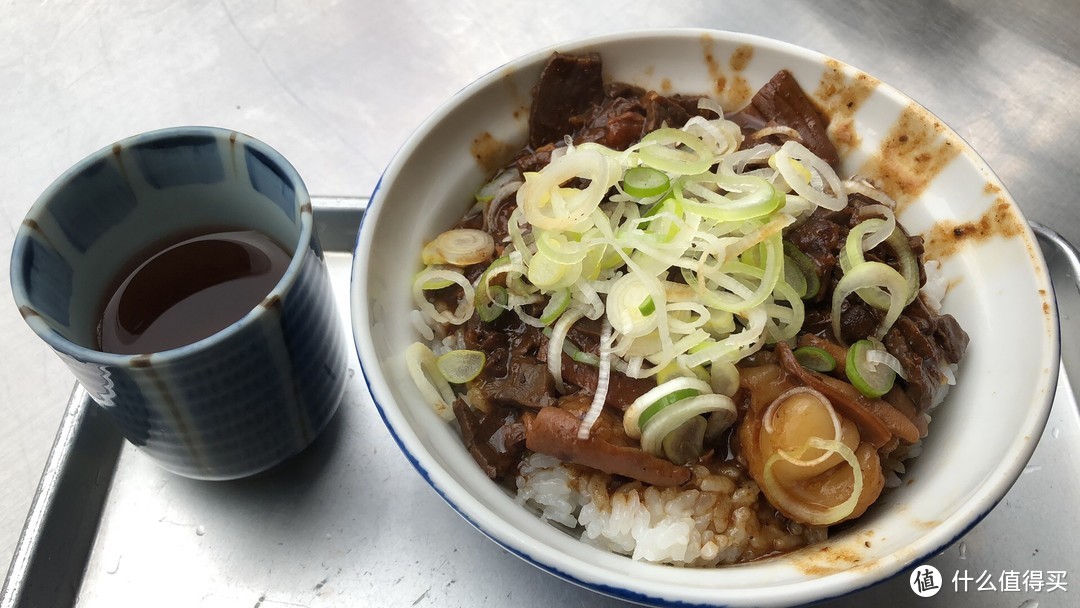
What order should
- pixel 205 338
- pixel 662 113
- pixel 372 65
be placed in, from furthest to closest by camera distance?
pixel 372 65 < pixel 662 113 < pixel 205 338

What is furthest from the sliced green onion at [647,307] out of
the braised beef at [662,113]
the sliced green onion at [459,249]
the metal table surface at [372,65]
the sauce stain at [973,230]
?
the metal table surface at [372,65]

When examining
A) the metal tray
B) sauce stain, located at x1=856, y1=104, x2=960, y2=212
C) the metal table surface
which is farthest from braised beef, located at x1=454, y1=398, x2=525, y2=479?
the metal table surface

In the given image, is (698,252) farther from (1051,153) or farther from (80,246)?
(1051,153)

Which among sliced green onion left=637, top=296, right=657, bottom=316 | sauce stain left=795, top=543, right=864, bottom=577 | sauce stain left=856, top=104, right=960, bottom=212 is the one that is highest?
sauce stain left=856, top=104, right=960, bottom=212

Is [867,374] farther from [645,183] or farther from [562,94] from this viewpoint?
[562,94]

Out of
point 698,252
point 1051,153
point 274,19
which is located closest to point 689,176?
point 698,252

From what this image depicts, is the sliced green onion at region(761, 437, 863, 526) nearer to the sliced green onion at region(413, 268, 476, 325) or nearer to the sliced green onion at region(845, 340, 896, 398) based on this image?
the sliced green onion at region(845, 340, 896, 398)

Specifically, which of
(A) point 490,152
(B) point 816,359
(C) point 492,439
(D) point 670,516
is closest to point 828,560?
(D) point 670,516
